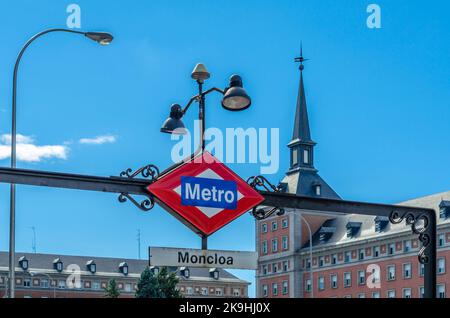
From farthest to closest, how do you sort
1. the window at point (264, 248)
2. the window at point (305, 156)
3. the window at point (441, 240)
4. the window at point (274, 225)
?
the window at point (305, 156)
the window at point (264, 248)
the window at point (274, 225)
the window at point (441, 240)

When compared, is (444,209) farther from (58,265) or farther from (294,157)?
(58,265)

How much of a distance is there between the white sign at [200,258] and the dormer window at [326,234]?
361ft

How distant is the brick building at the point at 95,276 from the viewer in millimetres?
138125

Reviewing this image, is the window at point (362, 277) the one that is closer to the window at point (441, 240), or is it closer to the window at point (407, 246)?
the window at point (407, 246)

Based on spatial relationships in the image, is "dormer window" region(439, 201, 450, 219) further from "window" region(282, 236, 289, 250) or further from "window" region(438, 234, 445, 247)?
"window" region(282, 236, 289, 250)

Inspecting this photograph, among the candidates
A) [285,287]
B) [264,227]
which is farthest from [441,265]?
[264,227]

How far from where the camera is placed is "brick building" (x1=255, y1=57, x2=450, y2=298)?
102 meters

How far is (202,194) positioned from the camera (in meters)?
11.8

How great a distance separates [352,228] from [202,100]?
105m

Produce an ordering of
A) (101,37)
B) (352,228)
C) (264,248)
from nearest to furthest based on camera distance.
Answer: (101,37) → (352,228) → (264,248)

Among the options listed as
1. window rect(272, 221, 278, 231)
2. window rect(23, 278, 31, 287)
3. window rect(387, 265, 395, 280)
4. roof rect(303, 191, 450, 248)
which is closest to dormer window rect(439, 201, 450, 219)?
roof rect(303, 191, 450, 248)

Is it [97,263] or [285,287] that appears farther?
[97,263]

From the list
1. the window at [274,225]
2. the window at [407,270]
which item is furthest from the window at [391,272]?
the window at [274,225]

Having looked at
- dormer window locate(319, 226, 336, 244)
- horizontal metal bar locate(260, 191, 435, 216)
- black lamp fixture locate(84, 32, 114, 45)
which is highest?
dormer window locate(319, 226, 336, 244)
